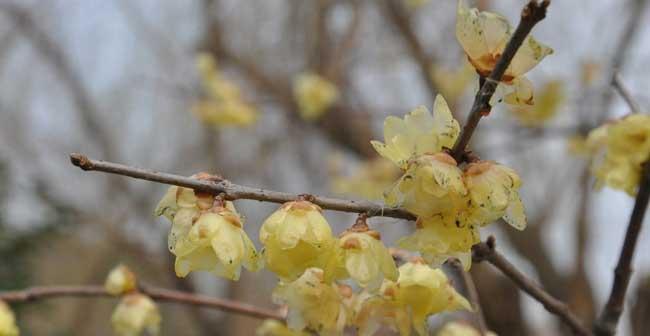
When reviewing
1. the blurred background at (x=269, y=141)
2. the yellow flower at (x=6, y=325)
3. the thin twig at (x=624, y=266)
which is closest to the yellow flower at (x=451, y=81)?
the blurred background at (x=269, y=141)

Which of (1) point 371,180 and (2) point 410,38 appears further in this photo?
(2) point 410,38

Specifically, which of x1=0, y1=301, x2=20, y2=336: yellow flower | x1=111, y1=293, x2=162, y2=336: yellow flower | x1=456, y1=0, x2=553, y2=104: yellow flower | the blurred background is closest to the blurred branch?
the blurred background

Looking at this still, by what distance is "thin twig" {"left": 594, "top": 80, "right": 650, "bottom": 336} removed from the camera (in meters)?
0.88

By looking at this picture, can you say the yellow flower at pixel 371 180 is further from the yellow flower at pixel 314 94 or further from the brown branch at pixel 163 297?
the brown branch at pixel 163 297

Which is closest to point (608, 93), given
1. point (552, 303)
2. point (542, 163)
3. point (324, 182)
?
point (542, 163)

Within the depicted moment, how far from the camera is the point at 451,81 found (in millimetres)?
3504

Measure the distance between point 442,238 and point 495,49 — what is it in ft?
0.61

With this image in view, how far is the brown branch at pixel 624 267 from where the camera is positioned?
88cm

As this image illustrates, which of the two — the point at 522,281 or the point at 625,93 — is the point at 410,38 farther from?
the point at 522,281

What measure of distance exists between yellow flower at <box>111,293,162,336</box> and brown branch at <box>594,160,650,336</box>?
77 centimetres

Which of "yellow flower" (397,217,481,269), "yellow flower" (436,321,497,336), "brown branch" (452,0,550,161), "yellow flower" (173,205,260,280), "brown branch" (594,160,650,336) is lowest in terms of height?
"yellow flower" (436,321,497,336)

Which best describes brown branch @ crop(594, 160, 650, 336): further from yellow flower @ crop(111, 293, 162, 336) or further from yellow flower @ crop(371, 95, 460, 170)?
yellow flower @ crop(111, 293, 162, 336)

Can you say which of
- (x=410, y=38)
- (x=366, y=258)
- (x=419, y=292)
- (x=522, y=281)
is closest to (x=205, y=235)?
(x=366, y=258)

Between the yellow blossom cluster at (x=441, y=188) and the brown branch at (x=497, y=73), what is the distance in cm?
2
